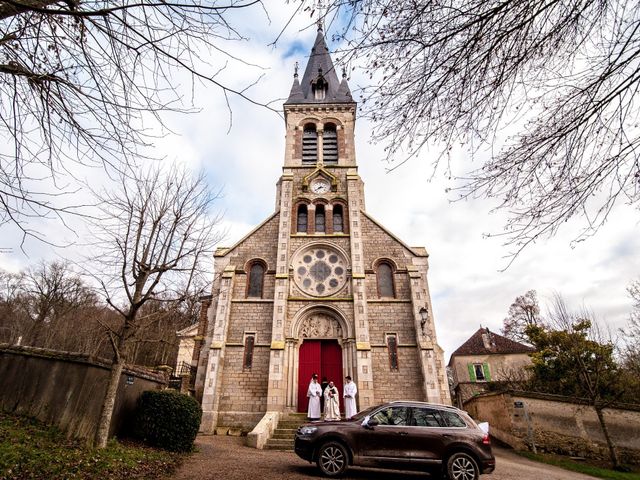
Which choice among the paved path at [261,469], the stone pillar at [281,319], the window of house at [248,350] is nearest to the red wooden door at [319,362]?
the stone pillar at [281,319]

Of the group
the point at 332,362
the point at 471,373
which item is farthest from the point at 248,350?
the point at 471,373

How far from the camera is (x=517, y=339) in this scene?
29.5 metres

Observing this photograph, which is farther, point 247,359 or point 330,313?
point 330,313

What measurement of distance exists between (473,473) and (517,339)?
1107 inches

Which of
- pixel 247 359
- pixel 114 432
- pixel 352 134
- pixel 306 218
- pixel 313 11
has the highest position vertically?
pixel 352 134

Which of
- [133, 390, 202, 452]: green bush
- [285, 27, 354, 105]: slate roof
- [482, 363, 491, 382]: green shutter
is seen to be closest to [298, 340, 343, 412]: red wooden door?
[133, 390, 202, 452]: green bush

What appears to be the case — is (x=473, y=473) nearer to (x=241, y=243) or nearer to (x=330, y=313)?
(x=330, y=313)

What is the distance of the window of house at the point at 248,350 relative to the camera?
13.0 metres

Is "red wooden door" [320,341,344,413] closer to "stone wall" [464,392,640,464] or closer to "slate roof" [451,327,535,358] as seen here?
"stone wall" [464,392,640,464]

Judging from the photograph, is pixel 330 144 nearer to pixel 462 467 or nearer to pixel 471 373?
pixel 462 467

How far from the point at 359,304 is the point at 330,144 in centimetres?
979

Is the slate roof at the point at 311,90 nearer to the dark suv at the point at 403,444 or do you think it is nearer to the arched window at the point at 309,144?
the arched window at the point at 309,144

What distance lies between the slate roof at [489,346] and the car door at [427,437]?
2284 cm

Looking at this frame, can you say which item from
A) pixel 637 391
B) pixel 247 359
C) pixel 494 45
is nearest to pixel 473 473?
pixel 494 45
